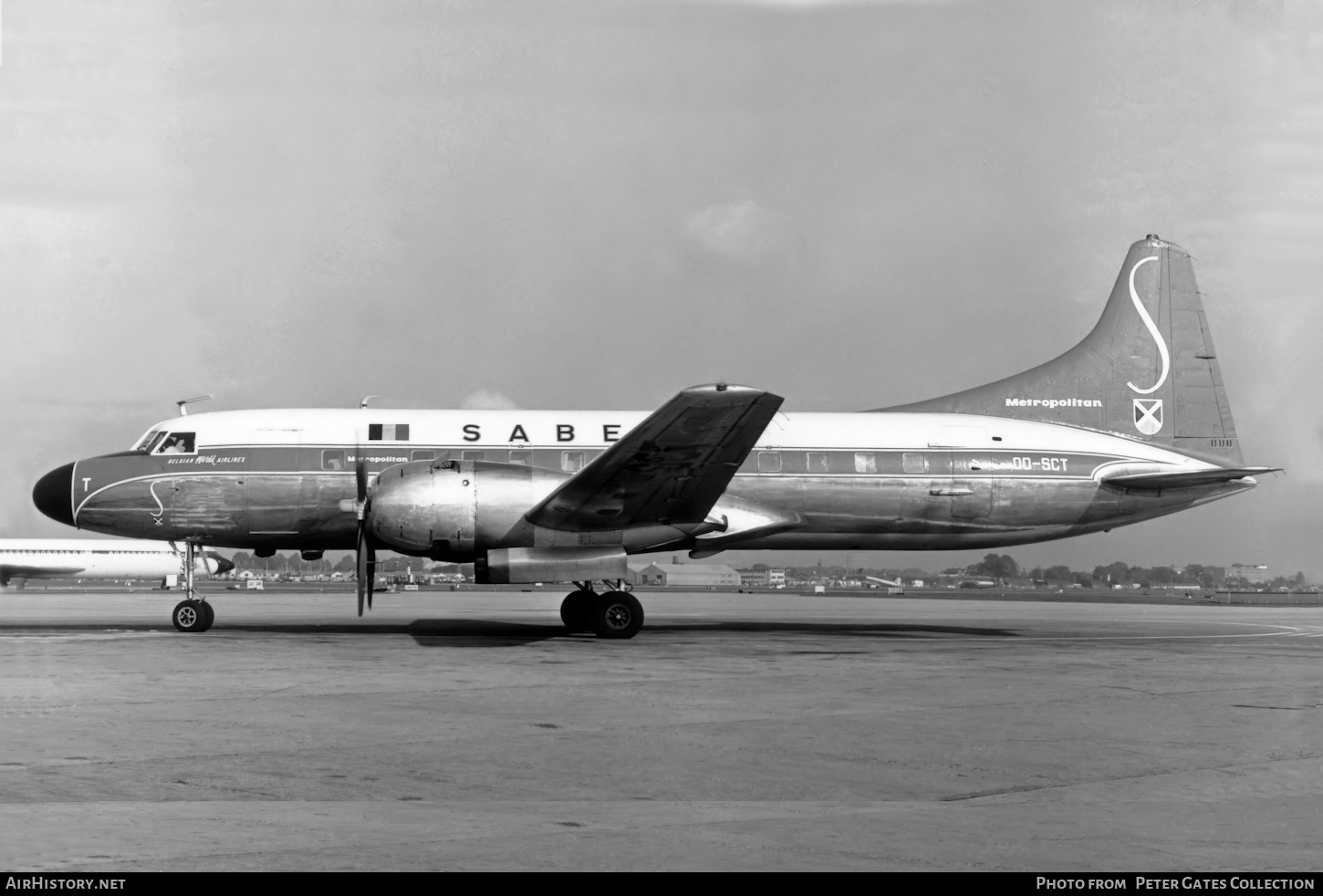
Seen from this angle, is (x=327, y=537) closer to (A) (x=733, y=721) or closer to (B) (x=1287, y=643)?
(A) (x=733, y=721)

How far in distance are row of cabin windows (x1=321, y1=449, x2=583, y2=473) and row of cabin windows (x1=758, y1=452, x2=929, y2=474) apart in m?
3.52

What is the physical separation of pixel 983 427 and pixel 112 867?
69.2 feet

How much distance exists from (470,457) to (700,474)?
5068mm

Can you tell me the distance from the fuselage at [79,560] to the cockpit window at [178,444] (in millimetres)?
44919

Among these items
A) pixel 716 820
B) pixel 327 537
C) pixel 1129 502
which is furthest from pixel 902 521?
pixel 716 820

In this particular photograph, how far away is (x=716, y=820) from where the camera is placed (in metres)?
6.84

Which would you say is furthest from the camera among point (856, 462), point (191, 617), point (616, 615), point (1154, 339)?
point (1154, 339)

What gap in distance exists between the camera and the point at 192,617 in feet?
70.7

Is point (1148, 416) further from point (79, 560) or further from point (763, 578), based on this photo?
point (763, 578)

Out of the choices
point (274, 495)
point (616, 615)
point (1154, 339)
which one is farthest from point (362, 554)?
point (1154, 339)

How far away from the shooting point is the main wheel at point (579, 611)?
22.2 m

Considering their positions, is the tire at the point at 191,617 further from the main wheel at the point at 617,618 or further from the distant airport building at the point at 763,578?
the distant airport building at the point at 763,578

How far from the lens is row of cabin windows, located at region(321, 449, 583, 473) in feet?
→ 73.9
